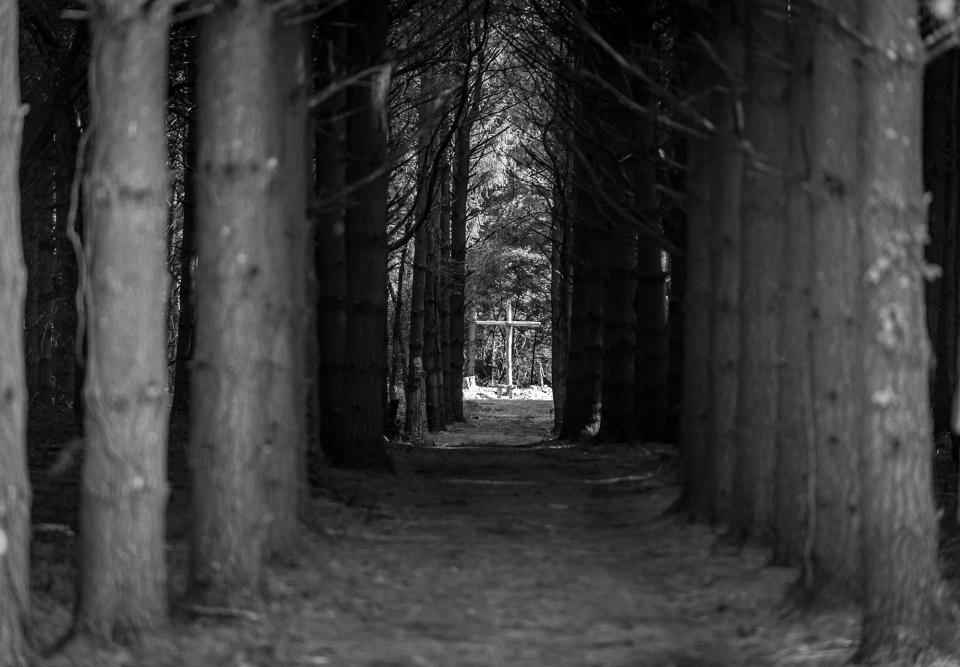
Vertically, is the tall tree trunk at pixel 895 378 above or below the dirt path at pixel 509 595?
above

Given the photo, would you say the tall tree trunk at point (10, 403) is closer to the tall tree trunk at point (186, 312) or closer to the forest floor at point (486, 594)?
the forest floor at point (486, 594)

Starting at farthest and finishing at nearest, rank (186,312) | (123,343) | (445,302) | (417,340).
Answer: (445,302) → (417,340) → (186,312) → (123,343)

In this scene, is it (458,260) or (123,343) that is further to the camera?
(458,260)

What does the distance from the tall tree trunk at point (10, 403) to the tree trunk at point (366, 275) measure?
8.86 m

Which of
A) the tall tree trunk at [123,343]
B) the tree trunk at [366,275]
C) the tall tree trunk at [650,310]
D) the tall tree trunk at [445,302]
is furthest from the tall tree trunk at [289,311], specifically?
the tall tree trunk at [445,302]

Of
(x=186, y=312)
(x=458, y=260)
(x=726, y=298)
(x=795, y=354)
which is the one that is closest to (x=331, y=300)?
(x=726, y=298)

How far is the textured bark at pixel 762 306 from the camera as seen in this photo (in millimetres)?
9195

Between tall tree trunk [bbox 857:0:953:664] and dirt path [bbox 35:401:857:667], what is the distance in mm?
436

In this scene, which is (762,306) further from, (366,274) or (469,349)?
(469,349)

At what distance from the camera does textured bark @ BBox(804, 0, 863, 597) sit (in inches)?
271

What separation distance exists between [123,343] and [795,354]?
416cm

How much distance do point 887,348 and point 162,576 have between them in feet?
11.1

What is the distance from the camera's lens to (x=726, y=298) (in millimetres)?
10234

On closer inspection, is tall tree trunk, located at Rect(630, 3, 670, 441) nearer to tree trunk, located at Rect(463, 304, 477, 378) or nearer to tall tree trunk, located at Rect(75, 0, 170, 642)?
tall tree trunk, located at Rect(75, 0, 170, 642)
